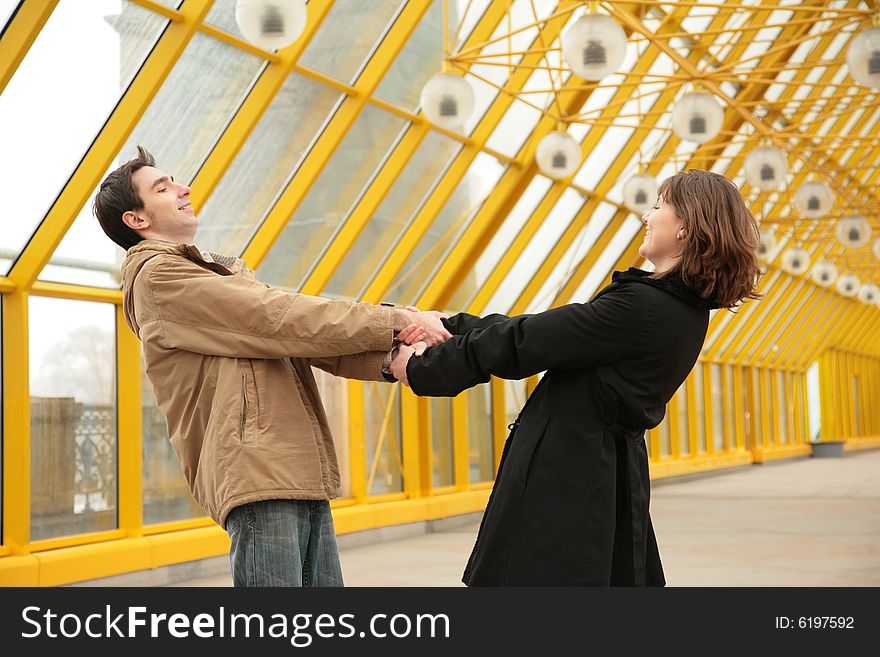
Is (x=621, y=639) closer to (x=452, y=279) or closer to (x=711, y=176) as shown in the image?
(x=711, y=176)

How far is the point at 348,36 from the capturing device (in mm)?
8727

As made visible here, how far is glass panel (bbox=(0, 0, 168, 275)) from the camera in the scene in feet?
22.7

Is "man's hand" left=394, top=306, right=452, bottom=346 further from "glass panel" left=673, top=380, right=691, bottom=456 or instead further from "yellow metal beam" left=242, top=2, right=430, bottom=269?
"glass panel" left=673, top=380, right=691, bottom=456

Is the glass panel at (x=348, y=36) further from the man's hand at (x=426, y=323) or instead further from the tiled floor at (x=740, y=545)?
the man's hand at (x=426, y=323)

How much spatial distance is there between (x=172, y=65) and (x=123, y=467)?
2879mm

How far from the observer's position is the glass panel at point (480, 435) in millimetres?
13375

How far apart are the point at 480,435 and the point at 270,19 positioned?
884 centimetres

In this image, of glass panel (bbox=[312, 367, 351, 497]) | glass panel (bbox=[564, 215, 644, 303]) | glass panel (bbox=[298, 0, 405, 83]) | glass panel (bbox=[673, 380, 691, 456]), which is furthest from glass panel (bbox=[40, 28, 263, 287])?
glass panel (bbox=[673, 380, 691, 456])

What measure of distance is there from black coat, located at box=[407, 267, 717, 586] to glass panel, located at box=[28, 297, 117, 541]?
5685mm

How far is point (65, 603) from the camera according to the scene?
2197 mm

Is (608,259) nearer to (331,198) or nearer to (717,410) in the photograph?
(331,198)

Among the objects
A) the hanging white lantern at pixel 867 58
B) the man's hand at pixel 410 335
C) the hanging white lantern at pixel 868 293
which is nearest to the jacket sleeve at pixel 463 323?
the man's hand at pixel 410 335

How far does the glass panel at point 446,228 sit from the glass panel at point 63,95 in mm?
4273

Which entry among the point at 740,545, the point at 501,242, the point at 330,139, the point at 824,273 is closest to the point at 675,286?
the point at 330,139
